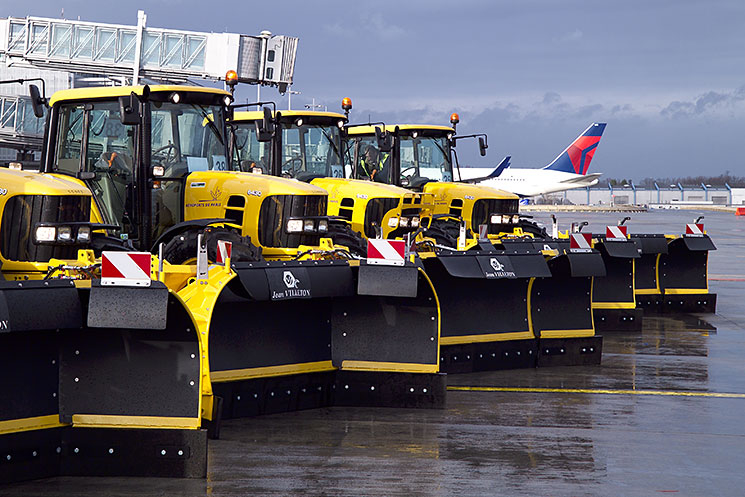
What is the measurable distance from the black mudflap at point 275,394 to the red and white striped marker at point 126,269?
2.23m

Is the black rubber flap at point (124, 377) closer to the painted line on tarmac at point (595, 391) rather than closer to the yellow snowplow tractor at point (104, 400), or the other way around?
→ the yellow snowplow tractor at point (104, 400)

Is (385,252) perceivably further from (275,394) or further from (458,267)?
(458,267)

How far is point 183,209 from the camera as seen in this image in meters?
11.0

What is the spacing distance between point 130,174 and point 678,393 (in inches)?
227

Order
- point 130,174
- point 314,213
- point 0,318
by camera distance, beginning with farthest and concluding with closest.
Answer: point 314,213 → point 130,174 → point 0,318

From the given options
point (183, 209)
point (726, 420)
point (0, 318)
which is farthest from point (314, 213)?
point (0, 318)

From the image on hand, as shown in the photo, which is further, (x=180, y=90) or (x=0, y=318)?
(x=180, y=90)

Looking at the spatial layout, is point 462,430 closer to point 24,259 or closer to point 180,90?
point 24,259

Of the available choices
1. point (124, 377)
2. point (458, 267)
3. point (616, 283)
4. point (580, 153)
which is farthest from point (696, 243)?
point (580, 153)

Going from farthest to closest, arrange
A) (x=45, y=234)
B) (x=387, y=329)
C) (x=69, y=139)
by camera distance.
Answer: (x=69, y=139) < (x=387, y=329) < (x=45, y=234)

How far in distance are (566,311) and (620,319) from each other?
125 inches

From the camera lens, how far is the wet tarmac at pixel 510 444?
21.1 feet

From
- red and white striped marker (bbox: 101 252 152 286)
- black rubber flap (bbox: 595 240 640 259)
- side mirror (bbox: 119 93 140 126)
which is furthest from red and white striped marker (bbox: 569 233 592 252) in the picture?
red and white striped marker (bbox: 101 252 152 286)

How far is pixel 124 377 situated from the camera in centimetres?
661
